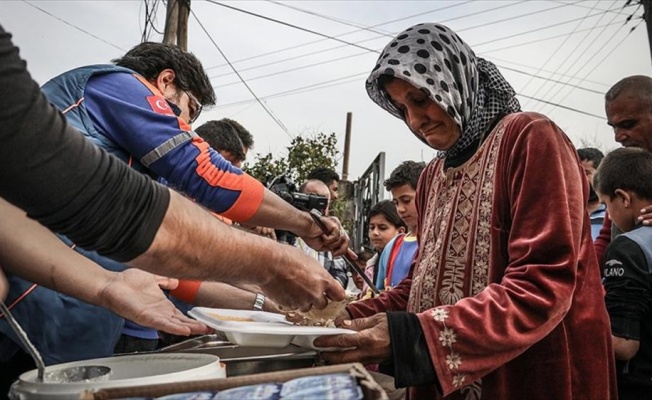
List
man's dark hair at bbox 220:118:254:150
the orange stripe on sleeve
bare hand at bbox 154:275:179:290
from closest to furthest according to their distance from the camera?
bare hand at bbox 154:275:179:290 < the orange stripe on sleeve < man's dark hair at bbox 220:118:254:150

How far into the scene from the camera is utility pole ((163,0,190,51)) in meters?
7.41

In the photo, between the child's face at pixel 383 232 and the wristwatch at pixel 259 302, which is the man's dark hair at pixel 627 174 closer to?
the wristwatch at pixel 259 302

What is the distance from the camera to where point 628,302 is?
1.98 metres

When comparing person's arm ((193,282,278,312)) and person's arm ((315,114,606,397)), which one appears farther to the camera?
person's arm ((193,282,278,312))

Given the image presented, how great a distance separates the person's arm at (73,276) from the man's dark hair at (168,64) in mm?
1044

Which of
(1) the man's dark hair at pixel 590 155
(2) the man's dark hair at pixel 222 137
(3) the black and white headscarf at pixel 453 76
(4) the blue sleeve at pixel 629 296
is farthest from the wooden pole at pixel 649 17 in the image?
(3) the black and white headscarf at pixel 453 76

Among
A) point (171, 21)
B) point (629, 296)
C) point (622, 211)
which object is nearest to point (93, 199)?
point (629, 296)

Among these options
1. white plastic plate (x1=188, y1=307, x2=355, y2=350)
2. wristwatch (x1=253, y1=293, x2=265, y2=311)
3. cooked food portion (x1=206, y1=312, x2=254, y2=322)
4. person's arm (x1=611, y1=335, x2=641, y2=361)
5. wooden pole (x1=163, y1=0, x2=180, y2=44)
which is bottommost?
person's arm (x1=611, y1=335, x2=641, y2=361)

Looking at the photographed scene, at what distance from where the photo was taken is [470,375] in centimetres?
116

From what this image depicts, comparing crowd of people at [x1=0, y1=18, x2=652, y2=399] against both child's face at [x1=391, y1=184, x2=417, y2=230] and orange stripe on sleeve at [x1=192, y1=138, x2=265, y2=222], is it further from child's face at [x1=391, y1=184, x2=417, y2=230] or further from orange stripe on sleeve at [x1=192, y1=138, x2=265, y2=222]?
child's face at [x1=391, y1=184, x2=417, y2=230]

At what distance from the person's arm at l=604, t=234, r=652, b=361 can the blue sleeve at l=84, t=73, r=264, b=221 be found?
150cm

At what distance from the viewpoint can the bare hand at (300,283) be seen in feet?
3.45

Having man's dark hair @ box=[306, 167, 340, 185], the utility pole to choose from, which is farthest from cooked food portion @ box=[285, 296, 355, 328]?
the utility pole

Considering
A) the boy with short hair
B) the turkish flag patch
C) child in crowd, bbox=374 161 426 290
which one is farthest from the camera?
child in crowd, bbox=374 161 426 290
